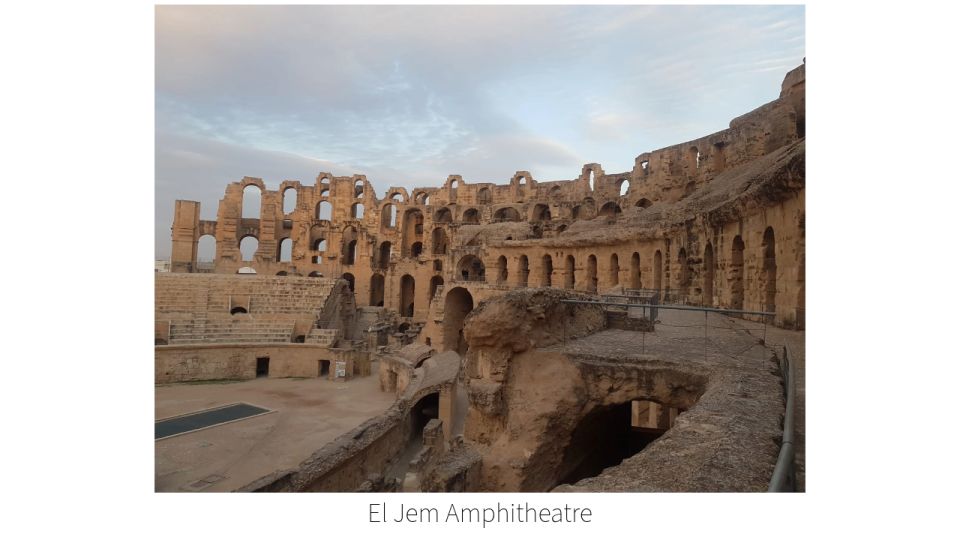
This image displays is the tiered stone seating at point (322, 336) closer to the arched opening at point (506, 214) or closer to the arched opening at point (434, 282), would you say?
the arched opening at point (434, 282)

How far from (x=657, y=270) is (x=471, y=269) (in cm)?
1500

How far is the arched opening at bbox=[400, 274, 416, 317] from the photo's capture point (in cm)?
3259

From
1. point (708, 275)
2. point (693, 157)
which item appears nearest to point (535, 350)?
point (708, 275)

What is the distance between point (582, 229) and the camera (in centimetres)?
2614

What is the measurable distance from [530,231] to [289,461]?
20.5m

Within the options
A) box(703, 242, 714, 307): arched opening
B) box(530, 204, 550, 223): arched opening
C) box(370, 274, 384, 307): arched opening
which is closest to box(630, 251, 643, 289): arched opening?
box(703, 242, 714, 307): arched opening

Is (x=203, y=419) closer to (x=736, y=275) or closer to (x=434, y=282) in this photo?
(x=736, y=275)

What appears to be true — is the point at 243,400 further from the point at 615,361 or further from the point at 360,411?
the point at 615,361

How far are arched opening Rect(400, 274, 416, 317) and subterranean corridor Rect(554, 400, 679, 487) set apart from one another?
23.9 meters

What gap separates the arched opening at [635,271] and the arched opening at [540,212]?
17.6m

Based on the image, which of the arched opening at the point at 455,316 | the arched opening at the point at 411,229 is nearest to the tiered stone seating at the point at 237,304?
the arched opening at the point at 455,316

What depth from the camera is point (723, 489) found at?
10.8ft

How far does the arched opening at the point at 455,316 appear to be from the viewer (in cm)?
2380

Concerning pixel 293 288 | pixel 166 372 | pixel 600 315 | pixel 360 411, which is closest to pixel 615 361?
pixel 600 315
